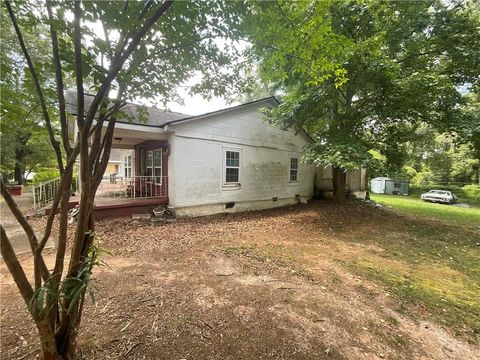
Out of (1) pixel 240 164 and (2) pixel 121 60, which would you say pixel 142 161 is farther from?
(2) pixel 121 60

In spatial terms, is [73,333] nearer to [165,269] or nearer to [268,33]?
[165,269]

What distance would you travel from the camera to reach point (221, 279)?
374 centimetres

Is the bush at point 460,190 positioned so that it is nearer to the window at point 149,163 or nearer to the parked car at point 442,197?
the parked car at point 442,197

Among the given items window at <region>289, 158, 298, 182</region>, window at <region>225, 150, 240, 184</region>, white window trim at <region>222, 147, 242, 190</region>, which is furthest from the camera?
window at <region>289, 158, 298, 182</region>

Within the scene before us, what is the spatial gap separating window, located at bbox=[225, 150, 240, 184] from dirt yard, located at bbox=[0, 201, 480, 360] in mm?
3740

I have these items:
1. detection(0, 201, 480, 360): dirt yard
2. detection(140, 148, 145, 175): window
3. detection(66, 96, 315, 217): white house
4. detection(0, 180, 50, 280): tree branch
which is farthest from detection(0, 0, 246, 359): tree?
detection(140, 148, 145, 175): window

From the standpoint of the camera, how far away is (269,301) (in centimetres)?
313

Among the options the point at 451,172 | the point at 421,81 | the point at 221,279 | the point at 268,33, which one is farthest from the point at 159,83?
the point at 451,172

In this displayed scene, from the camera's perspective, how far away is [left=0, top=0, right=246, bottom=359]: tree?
1.59 meters

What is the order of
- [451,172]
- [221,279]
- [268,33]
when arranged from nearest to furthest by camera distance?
1. [268,33]
2. [221,279]
3. [451,172]

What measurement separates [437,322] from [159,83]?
4343 mm

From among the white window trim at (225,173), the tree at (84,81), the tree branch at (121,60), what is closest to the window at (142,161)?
the white window trim at (225,173)

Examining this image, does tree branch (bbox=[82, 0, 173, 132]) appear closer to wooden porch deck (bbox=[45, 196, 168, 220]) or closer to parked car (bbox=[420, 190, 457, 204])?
wooden porch deck (bbox=[45, 196, 168, 220])

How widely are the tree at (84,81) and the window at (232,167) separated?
7.29m
